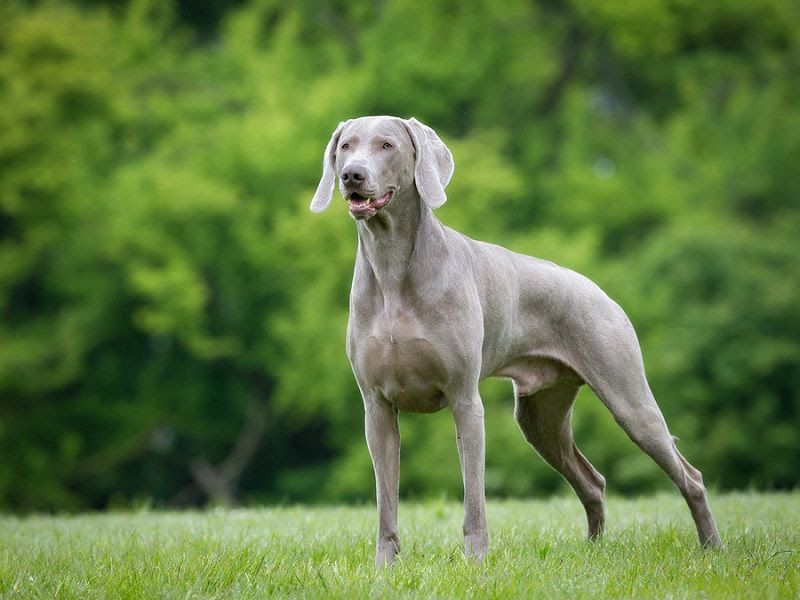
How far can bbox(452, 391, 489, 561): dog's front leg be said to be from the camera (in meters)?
5.60

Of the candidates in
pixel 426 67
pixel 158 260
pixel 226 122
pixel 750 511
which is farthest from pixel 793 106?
pixel 750 511

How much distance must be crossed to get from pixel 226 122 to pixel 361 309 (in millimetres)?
22749

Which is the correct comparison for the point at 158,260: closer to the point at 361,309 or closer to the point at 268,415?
the point at 268,415

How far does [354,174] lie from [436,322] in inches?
31.5

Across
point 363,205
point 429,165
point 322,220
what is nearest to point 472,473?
point 363,205

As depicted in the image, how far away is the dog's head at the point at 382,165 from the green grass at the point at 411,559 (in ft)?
5.39

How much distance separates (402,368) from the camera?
18.2 feet

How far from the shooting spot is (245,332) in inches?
1059

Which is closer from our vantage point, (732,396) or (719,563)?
(719,563)

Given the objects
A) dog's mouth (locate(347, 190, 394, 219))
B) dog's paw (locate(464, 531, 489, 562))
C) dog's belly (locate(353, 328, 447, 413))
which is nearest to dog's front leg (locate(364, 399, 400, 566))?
dog's belly (locate(353, 328, 447, 413))

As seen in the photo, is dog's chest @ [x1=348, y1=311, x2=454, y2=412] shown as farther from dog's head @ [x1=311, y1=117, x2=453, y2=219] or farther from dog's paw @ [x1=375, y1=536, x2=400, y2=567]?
dog's paw @ [x1=375, y1=536, x2=400, y2=567]

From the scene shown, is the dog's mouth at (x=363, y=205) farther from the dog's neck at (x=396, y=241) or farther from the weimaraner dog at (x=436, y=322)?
the dog's neck at (x=396, y=241)

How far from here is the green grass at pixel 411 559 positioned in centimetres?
480

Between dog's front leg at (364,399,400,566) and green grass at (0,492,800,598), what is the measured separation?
129 millimetres
